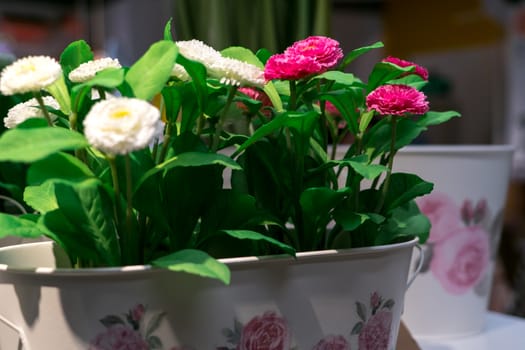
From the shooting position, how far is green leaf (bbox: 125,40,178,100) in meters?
0.29

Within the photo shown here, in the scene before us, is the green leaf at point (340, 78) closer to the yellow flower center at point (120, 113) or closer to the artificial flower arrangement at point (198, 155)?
the artificial flower arrangement at point (198, 155)

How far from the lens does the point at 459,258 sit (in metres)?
0.57

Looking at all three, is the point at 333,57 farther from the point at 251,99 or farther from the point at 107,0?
the point at 107,0

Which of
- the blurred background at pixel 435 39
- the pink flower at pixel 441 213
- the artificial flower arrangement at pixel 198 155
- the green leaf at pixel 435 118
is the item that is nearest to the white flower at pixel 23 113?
the artificial flower arrangement at pixel 198 155

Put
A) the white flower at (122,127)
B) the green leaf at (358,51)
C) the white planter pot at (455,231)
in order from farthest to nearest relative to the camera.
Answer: the white planter pot at (455,231), the green leaf at (358,51), the white flower at (122,127)

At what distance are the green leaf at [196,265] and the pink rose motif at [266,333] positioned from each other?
5 cm

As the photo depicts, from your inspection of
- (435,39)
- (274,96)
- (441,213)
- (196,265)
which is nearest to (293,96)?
(274,96)

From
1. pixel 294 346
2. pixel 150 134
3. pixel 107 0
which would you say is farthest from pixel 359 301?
pixel 107 0

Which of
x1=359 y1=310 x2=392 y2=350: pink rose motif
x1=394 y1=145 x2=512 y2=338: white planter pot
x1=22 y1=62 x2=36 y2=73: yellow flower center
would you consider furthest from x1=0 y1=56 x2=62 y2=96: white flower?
x1=394 y1=145 x2=512 y2=338: white planter pot

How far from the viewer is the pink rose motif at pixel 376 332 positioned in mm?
348

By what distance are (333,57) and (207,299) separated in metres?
0.14

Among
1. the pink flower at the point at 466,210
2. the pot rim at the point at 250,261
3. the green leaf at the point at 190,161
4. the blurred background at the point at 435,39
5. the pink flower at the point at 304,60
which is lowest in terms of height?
the pink flower at the point at 466,210

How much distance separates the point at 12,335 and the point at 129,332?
0.07 metres

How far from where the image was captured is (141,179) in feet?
0.97
